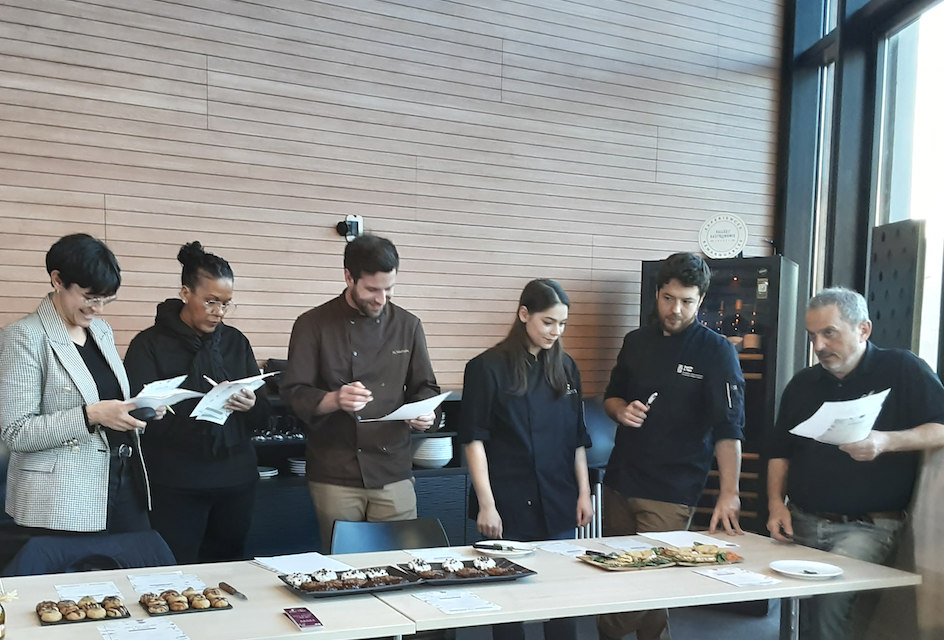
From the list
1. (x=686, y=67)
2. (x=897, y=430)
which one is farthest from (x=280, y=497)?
(x=686, y=67)

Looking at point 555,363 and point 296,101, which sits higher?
point 296,101

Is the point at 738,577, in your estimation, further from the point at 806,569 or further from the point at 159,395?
the point at 159,395

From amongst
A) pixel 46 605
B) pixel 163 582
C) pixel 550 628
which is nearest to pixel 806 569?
pixel 550 628

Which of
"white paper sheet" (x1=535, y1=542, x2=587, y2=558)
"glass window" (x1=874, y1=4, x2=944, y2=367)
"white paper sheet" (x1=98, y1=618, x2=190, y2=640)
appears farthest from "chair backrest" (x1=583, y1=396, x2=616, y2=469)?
"white paper sheet" (x1=98, y1=618, x2=190, y2=640)

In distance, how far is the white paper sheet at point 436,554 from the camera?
2727 mm

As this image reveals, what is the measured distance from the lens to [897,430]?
2.86 m

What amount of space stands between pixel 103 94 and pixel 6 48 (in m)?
0.50

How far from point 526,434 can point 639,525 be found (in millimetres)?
676

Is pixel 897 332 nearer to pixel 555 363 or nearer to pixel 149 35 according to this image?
pixel 555 363

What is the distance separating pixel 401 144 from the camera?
5.31 metres

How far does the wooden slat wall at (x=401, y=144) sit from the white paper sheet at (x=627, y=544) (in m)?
2.55

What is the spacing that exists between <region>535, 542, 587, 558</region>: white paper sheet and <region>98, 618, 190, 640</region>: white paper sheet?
1364 mm

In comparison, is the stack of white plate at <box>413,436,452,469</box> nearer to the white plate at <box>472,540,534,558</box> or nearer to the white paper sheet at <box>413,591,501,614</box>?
the white plate at <box>472,540,534,558</box>

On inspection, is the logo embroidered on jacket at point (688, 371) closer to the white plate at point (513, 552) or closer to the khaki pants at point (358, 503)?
the white plate at point (513, 552)
